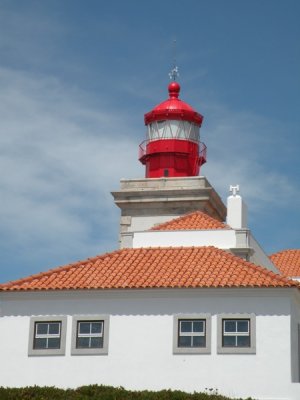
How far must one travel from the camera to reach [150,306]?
26219mm

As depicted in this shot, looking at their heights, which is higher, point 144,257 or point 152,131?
point 152,131

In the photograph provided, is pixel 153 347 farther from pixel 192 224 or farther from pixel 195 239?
pixel 192 224

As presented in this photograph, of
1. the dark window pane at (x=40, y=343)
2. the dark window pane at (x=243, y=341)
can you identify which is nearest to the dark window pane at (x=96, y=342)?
the dark window pane at (x=40, y=343)

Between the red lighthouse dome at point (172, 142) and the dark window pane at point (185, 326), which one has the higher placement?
the red lighthouse dome at point (172, 142)

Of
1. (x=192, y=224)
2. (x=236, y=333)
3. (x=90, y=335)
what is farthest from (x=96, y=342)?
(x=192, y=224)

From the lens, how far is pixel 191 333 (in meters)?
25.8

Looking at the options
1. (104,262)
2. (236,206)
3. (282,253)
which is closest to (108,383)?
(104,262)

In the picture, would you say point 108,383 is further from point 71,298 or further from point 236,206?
point 236,206

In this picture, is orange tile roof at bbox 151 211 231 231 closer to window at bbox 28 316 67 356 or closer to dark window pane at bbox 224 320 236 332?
window at bbox 28 316 67 356

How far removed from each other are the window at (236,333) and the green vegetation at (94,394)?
1.22m

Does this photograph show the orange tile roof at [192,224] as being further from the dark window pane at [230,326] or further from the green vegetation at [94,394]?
the green vegetation at [94,394]

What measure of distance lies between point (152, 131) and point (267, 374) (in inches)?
795

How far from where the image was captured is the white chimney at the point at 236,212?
33.2 m

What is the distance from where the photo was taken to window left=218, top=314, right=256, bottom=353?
2530 cm
